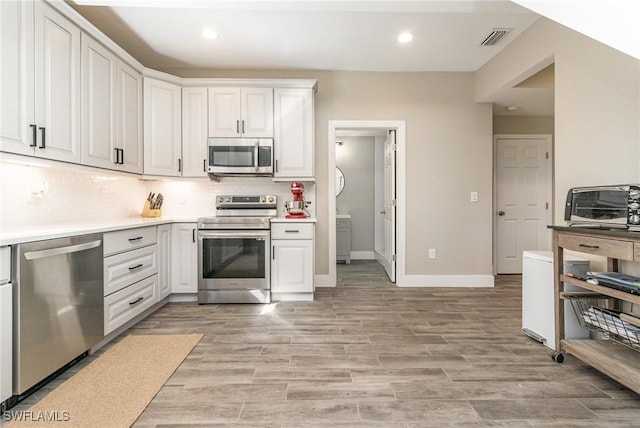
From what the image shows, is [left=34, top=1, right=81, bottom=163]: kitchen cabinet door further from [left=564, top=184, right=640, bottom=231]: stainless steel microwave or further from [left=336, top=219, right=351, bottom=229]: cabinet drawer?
[left=336, top=219, right=351, bottom=229]: cabinet drawer

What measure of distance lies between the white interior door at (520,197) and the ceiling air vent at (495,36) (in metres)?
1.80

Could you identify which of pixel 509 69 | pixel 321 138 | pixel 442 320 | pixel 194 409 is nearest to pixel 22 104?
pixel 194 409

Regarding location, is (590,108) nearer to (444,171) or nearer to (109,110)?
(444,171)

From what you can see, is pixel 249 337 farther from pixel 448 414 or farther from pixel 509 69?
pixel 509 69

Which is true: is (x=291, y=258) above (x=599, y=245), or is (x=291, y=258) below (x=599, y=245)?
below

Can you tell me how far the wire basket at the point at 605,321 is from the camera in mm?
1736

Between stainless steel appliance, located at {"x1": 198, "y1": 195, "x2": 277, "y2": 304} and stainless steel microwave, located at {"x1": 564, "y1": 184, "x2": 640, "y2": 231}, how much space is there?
2.58 metres

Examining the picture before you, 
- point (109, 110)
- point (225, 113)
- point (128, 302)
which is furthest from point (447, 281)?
point (109, 110)

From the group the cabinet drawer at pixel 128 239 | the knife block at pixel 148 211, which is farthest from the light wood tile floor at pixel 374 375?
the knife block at pixel 148 211

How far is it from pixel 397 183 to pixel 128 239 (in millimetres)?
3053

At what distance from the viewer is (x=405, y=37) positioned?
3139mm

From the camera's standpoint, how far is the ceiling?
93.6 inches

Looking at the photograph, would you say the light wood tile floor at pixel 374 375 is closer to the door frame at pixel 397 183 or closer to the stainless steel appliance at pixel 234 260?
the stainless steel appliance at pixel 234 260

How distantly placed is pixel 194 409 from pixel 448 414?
129cm
